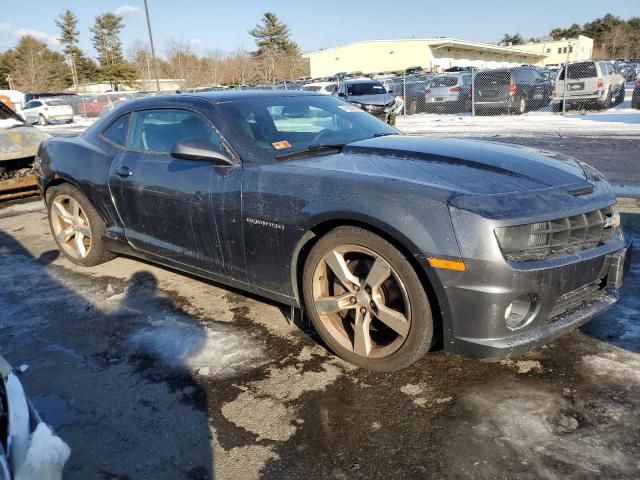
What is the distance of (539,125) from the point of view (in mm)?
15430

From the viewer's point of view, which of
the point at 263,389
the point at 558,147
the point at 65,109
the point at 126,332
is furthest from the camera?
the point at 65,109

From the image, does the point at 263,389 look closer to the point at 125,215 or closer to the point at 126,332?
the point at 126,332

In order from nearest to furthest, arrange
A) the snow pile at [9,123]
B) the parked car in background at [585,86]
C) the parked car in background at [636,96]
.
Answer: the snow pile at [9,123] → the parked car in background at [636,96] → the parked car in background at [585,86]

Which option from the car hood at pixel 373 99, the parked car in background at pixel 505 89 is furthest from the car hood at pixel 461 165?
the parked car in background at pixel 505 89

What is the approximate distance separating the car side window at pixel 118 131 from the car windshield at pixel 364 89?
14453 millimetres

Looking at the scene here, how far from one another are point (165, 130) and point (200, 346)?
167 cm

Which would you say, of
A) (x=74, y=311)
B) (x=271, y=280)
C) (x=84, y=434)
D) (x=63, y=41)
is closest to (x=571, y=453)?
(x=271, y=280)

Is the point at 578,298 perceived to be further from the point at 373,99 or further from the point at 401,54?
the point at 401,54

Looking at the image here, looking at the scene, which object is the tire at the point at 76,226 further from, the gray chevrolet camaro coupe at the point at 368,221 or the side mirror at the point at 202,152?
the side mirror at the point at 202,152

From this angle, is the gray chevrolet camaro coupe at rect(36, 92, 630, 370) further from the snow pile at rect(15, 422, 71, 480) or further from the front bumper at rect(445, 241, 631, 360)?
the snow pile at rect(15, 422, 71, 480)

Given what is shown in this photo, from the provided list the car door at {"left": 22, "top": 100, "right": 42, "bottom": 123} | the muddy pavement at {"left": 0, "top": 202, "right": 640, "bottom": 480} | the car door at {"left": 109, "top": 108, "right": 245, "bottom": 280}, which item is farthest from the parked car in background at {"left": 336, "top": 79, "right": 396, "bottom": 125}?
the car door at {"left": 22, "top": 100, "right": 42, "bottom": 123}

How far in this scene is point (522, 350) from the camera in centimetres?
254

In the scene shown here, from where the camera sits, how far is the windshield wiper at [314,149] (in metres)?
3.34

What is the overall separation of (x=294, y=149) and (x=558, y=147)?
356 inches
